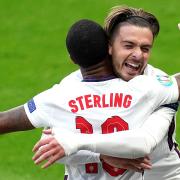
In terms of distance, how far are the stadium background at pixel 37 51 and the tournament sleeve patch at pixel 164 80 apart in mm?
3875

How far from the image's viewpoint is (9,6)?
15953mm

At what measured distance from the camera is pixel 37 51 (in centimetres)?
1398

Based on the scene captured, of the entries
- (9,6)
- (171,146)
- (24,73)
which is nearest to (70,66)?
(24,73)

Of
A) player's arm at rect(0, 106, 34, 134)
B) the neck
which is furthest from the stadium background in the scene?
the neck

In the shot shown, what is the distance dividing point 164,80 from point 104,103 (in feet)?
1.33

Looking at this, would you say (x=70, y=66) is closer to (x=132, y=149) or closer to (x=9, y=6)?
(x=9, y=6)

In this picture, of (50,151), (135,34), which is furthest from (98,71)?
(50,151)

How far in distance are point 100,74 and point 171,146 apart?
71cm

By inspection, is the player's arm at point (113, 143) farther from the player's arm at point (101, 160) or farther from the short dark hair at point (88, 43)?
the short dark hair at point (88, 43)

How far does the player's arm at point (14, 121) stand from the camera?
6191 mm

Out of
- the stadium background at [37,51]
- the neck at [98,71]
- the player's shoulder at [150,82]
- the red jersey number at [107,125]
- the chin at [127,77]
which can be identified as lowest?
the red jersey number at [107,125]

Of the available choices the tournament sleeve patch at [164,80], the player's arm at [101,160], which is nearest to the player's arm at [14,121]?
the player's arm at [101,160]

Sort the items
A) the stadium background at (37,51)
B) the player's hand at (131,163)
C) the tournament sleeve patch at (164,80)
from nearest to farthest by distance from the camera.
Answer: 1. the player's hand at (131,163)
2. the tournament sleeve patch at (164,80)
3. the stadium background at (37,51)

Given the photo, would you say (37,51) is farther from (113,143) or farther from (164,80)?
(113,143)
